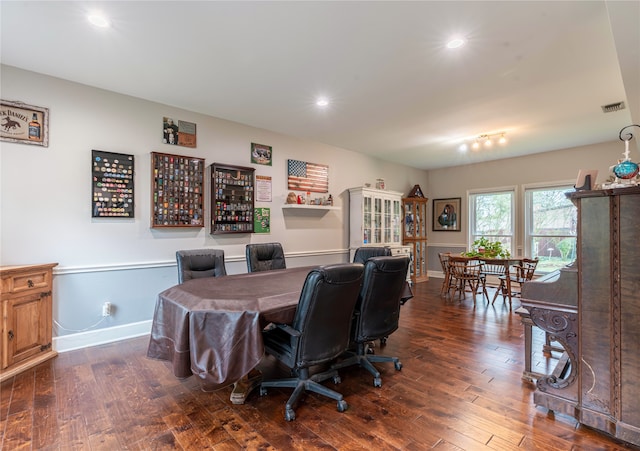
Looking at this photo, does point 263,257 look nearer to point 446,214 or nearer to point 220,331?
point 220,331

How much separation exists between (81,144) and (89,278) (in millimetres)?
1353

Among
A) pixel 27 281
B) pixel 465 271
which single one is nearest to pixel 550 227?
pixel 465 271

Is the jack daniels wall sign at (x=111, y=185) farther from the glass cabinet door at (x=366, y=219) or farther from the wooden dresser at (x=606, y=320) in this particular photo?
the wooden dresser at (x=606, y=320)

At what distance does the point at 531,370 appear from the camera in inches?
92.7

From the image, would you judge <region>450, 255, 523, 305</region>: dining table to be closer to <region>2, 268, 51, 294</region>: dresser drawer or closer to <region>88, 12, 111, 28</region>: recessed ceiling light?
<region>88, 12, 111, 28</region>: recessed ceiling light

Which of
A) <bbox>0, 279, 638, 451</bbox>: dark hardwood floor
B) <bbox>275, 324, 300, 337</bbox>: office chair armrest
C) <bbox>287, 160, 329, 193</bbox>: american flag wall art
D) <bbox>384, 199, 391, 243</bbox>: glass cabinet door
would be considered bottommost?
<bbox>0, 279, 638, 451</bbox>: dark hardwood floor

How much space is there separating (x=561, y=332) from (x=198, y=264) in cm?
291

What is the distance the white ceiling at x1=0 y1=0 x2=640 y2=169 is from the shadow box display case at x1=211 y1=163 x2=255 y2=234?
2.35 ft

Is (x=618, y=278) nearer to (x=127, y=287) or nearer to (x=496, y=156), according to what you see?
(x=127, y=287)

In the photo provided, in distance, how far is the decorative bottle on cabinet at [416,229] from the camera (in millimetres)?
6758

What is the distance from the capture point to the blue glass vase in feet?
5.59

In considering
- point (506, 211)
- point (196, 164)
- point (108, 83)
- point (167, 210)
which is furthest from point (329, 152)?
point (506, 211)

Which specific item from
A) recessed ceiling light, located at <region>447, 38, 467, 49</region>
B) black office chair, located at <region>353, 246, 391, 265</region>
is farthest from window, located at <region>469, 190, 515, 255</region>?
recessed ceiling light, located at <region>447, 38, 467, 49</region>

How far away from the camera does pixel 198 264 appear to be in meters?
2.98
